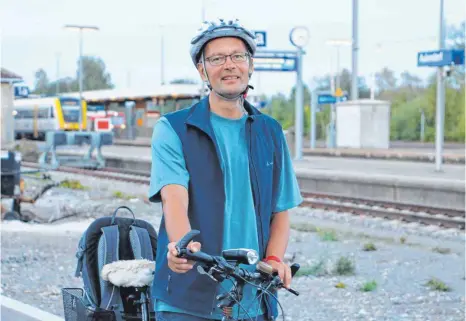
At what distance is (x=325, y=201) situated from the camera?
2144 centimetres

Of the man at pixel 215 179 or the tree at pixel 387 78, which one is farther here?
the tree at pixel 387 78

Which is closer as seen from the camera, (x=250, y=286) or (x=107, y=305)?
(x=250, y=286)

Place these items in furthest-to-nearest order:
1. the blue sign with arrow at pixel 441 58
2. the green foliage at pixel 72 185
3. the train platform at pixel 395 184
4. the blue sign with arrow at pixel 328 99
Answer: the blue sign with arrow at pixel 328 99 → the green foliage at pixel 72 185 → the blue sign with arrow at pixel 441 58 → the train platform at pixel 395 184

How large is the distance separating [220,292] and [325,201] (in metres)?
17.8

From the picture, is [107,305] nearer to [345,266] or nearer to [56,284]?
[56,284]

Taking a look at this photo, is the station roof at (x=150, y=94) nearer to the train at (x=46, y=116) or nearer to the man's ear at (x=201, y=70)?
the train at (x=46, y=116)

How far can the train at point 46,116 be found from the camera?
62.5 meters

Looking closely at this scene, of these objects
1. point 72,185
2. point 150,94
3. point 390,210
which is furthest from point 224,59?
point 150,94

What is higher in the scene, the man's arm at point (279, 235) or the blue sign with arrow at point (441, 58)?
the blue sign with arrow at point (441, 58)

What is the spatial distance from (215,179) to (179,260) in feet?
1.35

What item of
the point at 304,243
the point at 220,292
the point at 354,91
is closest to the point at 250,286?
the point at 220,292

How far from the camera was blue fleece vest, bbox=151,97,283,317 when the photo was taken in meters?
3.76

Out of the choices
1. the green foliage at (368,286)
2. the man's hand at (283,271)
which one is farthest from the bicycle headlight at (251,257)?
the green foliage at (368,286)

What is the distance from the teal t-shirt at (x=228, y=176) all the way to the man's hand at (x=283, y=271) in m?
0.12
